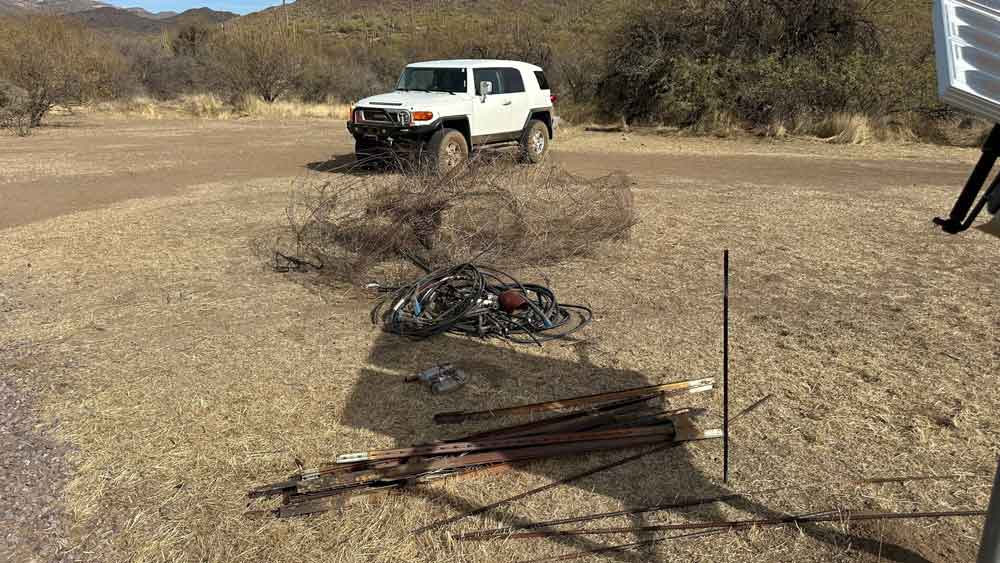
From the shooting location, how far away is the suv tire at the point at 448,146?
11.1 meters

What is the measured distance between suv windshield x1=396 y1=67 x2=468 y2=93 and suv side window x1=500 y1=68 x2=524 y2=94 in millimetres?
965

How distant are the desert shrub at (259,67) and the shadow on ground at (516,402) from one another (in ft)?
79.0

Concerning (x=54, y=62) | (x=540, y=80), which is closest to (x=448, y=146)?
(x=540, y=80)

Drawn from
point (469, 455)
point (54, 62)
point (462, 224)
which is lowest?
point (469, 455)

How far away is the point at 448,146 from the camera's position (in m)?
11.6

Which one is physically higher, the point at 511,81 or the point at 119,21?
the point at 119,21

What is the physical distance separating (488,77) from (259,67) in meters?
16.8

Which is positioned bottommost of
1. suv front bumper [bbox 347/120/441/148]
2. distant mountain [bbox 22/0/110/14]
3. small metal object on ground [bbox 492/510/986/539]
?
small metal object on ground [bbox 492/510/986/539]

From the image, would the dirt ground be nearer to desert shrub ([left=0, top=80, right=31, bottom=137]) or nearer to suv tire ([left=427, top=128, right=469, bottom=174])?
suv tire ([left=427, top=128, right=469, bottom=174])

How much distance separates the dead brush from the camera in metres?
6.49

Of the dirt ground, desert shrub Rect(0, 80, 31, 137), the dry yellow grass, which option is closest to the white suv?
the dirt ground

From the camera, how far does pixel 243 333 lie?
5.25 m

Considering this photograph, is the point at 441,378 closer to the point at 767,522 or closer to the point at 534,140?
the point at 767,522

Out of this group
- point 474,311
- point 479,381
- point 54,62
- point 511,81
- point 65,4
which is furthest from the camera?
point 65,4
